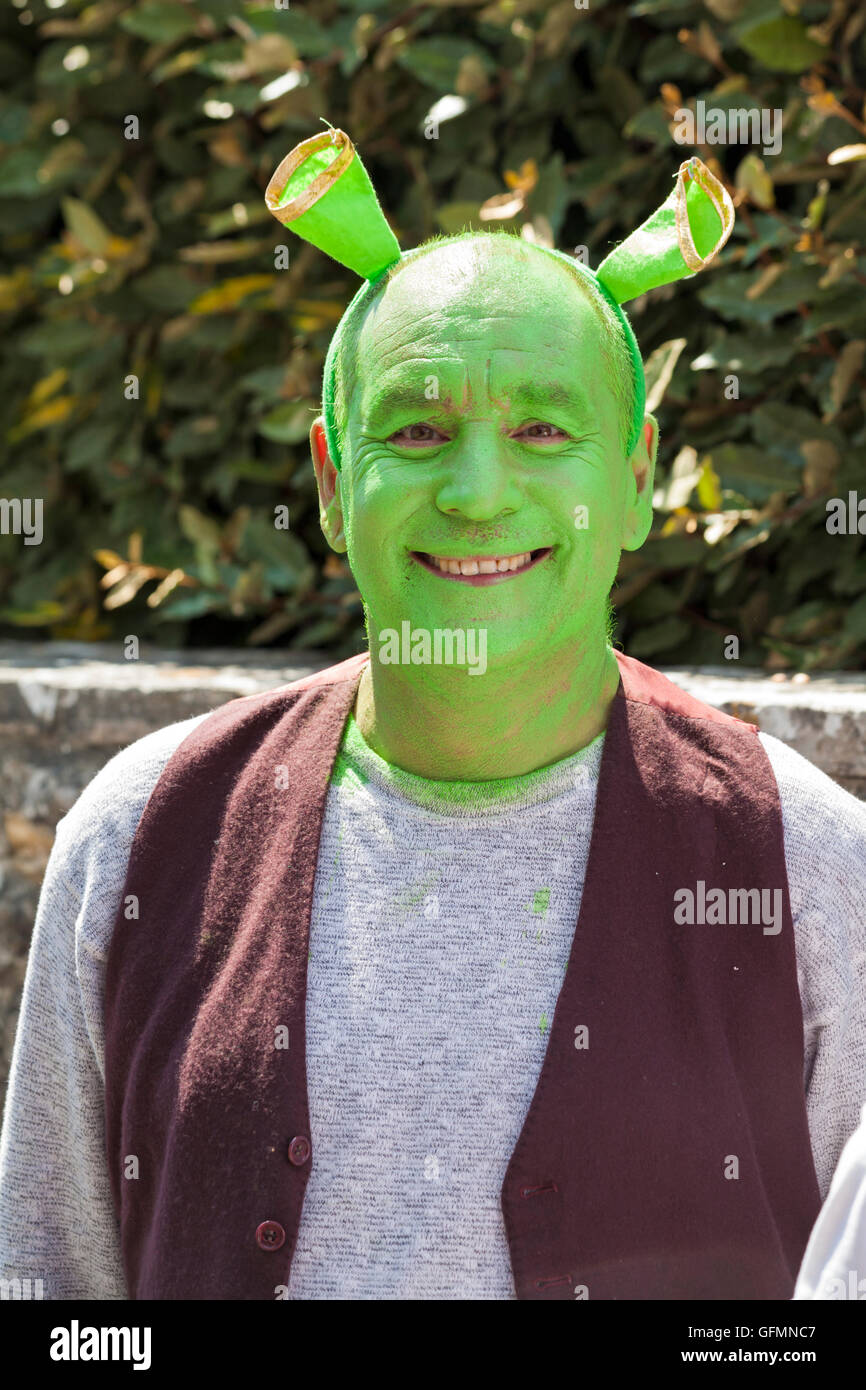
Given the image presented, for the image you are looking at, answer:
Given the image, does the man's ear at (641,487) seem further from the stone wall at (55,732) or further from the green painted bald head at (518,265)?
the stone wall at (55,732)

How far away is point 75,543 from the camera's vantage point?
375 centimetres

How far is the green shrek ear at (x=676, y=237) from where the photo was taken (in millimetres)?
1754

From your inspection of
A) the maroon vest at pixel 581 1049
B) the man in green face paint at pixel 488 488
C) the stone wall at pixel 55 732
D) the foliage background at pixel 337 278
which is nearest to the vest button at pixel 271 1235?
the maroon vest at pixel 581 1049

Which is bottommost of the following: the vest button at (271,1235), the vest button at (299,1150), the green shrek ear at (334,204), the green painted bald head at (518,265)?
the vest button at (271,1235)

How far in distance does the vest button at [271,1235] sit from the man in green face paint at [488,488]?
0.50m

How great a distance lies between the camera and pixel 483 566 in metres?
1.65

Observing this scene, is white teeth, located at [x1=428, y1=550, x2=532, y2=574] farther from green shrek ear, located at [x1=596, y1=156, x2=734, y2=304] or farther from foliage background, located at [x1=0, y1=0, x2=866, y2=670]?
foliage background, located at [x1=0, y1=0, x2=866, y2=670]

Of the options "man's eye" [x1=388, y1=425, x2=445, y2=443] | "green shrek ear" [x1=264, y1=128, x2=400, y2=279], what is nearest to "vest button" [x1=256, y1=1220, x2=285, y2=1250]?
"man's eye" [x1=388, y1=425, x2=445, y2=443]

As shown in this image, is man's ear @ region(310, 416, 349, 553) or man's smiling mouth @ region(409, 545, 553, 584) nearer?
man's smiling mouth @ region(409, 545, 553, 584)

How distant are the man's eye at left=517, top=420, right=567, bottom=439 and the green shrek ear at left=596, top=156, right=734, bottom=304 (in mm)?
232

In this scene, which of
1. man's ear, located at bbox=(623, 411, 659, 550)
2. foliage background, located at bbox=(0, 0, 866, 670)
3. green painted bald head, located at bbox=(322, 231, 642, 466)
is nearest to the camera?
green painted bald head, located at bbox=(322, 231, 642, 466)

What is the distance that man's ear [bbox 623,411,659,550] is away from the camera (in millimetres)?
1828

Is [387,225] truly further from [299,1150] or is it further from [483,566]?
[299,1150]
